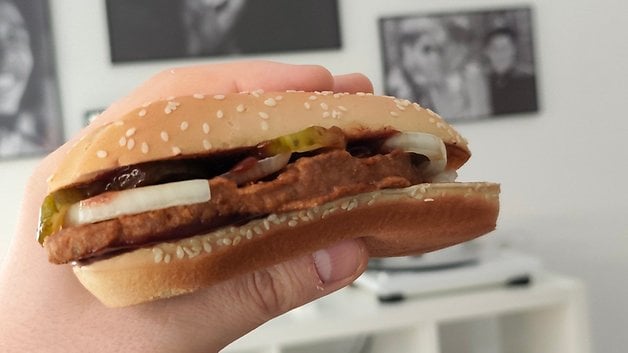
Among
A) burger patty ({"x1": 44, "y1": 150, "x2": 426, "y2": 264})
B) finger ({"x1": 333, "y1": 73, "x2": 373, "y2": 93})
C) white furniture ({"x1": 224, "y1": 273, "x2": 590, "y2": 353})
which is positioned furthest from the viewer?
white furniture ({"x1": 224, "y1": 273, "x2": 590, "y2": 353})

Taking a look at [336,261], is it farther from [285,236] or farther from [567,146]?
[567,146]

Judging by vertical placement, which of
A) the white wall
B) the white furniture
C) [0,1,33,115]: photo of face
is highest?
[0,1,33,115]: photo of face

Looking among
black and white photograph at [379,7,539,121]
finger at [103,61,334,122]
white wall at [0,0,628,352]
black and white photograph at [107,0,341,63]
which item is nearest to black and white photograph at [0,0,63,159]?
black and white photograph at [107,0,341,63]

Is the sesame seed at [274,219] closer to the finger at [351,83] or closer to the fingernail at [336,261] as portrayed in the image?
the fingernail at [336,261]

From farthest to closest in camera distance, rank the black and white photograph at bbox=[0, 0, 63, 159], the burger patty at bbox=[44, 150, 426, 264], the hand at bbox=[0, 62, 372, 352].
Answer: the black and white photograph at bbox=[0, 0, 63, 159], the hand at bbox=[0, 62, 372, 352], the burger patty at bbox=[44, 150, 426, 264]

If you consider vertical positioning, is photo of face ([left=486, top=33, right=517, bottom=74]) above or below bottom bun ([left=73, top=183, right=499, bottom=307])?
above

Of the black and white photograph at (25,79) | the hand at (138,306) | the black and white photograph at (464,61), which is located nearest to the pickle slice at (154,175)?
the hand at (138,306)

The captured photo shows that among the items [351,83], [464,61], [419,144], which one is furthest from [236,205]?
[464,61]

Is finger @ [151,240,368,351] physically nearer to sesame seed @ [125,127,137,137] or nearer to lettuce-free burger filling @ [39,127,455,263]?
lettuce-free burger filling @ [39,127,455,263]
